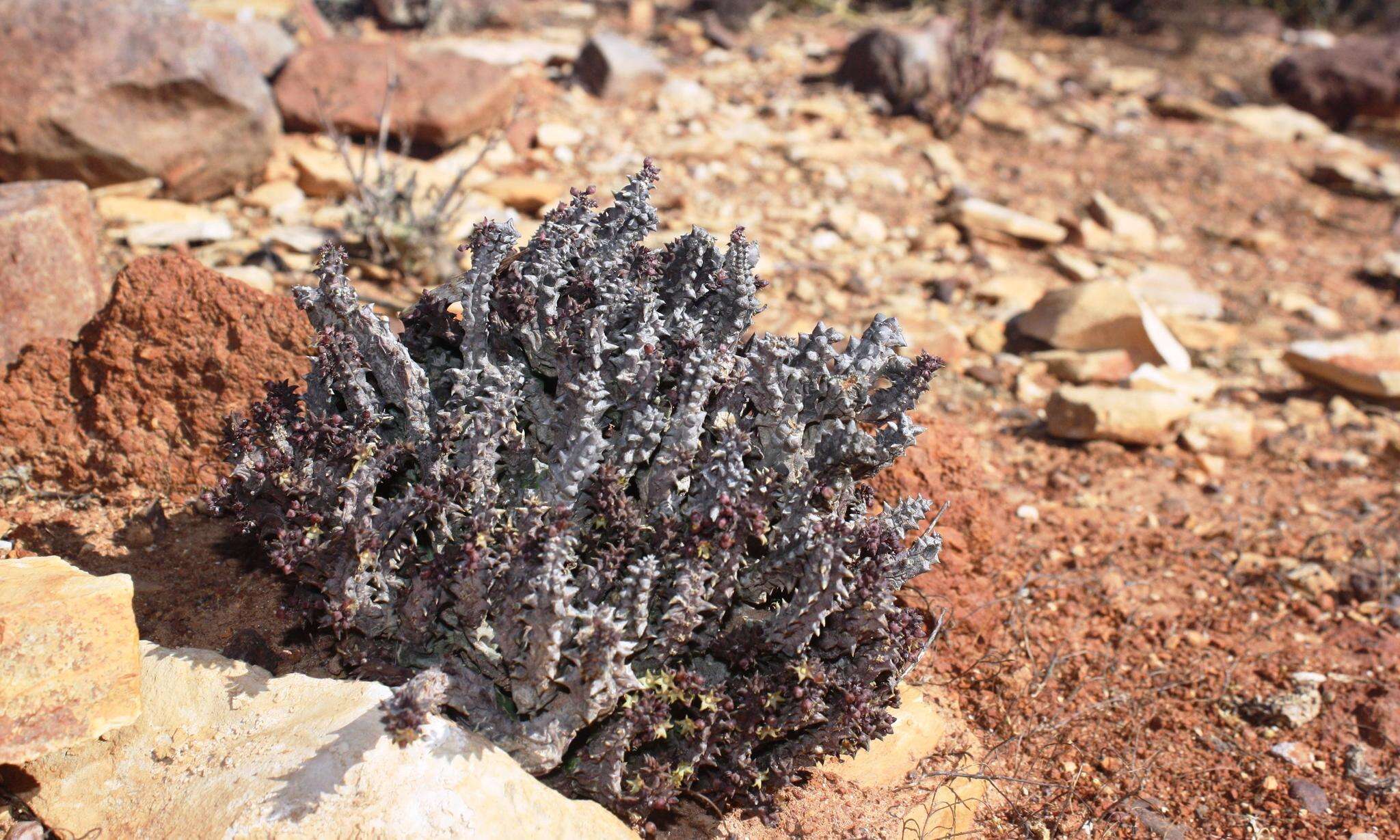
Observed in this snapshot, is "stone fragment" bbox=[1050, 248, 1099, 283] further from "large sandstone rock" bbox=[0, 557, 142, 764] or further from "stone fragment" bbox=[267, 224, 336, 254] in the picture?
"large sandstone rock" bbox=[0, 557, 142, 764]

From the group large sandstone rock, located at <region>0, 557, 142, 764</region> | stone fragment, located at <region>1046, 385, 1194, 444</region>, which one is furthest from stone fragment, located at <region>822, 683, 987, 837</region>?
stone fragment, located at <region>1046, 385, 1194, 444</region>

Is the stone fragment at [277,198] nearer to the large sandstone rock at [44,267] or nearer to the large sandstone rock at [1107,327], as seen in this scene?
the large sandstone rock at [44,267]

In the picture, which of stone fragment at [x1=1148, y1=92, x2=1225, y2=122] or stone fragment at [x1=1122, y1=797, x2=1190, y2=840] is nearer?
stone fragment at [x1=1122, y1=797, x2=1190, y2=840]

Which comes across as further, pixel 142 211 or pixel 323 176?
pixel 323 176

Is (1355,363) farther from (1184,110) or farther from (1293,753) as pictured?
(1184,110)

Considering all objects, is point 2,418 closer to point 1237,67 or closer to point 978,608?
point 978,608

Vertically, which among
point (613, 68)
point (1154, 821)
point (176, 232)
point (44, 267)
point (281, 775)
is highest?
point (44, 267)

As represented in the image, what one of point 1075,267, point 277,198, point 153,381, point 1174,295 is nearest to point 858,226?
point 1075,267

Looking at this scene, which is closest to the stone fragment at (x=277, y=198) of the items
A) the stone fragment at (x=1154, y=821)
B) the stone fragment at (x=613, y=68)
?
the stone fragment at (x=613, y=68)
